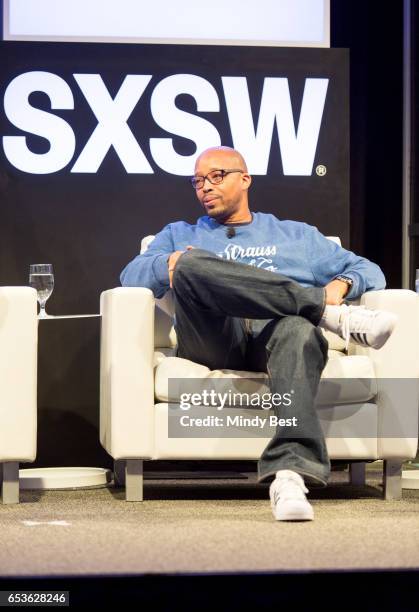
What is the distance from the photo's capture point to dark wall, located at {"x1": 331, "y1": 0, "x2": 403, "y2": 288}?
512cm

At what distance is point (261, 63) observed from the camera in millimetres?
4516

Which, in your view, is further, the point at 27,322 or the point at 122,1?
the point at 122,1

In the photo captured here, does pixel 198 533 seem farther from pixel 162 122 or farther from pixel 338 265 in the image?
pixel 162 122

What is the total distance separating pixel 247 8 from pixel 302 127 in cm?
60

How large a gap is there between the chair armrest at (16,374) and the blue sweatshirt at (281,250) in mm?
370

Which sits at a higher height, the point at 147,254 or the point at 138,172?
the point at 138,172

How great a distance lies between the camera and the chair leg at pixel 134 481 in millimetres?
3102

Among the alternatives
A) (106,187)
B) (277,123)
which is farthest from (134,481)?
(277,123)

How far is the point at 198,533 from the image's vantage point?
7.77 ft

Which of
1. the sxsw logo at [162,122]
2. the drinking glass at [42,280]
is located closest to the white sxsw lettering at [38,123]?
the sxsw logo at [162,122]

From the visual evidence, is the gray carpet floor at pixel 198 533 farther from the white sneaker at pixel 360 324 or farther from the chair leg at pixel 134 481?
the white sneaker at pixel 360 324

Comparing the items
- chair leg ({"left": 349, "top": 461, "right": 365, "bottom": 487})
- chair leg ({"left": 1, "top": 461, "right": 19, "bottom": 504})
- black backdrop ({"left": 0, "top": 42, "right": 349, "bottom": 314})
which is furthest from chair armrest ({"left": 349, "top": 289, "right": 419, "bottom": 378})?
black backdrop ({"left": 0, "top": 42, "right": 349, "bottom": 314})

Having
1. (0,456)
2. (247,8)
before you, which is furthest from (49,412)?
(247,8)

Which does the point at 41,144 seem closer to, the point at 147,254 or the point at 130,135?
the point at 130,135
